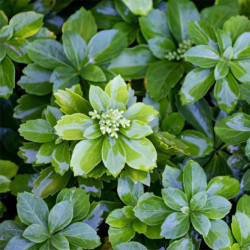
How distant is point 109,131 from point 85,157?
0.40ft

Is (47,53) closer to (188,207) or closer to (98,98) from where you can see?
(98,98)

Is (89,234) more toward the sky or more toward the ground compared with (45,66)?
more toward the ground

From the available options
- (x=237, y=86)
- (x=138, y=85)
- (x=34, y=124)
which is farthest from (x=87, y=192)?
(x=237, y=86)

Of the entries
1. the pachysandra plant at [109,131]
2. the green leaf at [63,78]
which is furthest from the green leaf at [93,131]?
the green leaf at [63,78]

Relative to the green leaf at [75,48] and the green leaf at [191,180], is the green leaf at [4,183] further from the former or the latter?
the green leaf at [191,180]

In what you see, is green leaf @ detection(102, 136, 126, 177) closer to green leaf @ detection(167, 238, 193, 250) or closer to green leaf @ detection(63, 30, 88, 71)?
green leaf @ detection(167, 238, 193, 250)

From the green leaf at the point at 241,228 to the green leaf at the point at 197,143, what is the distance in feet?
1.11

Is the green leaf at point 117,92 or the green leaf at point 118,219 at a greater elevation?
the green leaf at point 117,92

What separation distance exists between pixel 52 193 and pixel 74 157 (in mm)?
249

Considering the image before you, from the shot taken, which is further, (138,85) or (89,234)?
(138,85)

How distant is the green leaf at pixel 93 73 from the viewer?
1418 millimetres

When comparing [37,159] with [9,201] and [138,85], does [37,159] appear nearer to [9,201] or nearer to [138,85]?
[9,201]

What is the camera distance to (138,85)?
172 centimetres

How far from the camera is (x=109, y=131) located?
1154 millimetres
